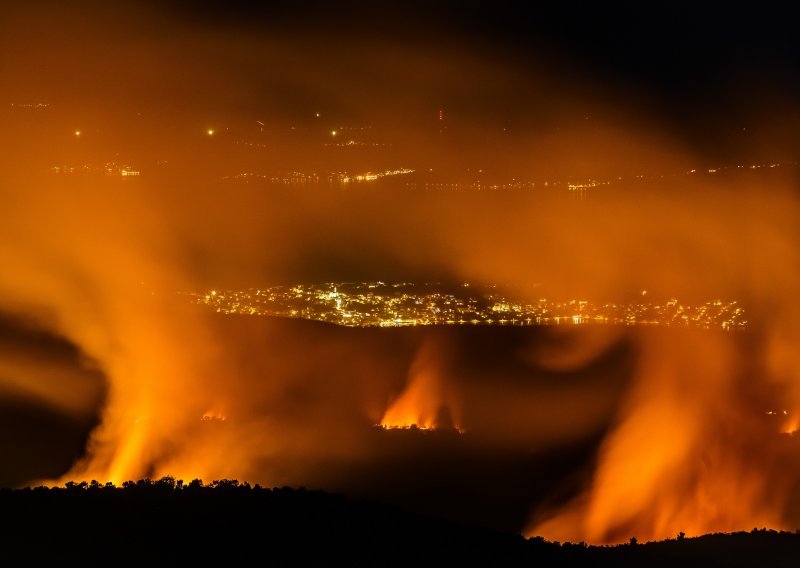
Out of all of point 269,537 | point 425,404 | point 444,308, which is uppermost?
point 444,308

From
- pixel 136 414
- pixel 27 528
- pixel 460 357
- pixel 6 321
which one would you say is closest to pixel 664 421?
pixel 460 357

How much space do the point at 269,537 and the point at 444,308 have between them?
22333 millimetres

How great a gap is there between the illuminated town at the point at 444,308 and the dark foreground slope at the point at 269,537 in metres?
17.8

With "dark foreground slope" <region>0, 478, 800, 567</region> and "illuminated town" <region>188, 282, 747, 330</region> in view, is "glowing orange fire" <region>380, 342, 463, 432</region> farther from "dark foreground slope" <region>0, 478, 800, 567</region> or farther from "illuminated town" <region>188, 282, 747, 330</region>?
"dark foreground slope" <region>0, 478, 800, 567</region>

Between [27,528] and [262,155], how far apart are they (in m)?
84.5

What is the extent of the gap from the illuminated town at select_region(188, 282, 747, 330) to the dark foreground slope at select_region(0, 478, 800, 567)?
58.3 feet

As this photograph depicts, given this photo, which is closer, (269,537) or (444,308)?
(269,537)

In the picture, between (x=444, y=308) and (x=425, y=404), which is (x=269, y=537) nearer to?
(x=425, y=404)

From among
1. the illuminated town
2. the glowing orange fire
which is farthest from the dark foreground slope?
the illuminated town

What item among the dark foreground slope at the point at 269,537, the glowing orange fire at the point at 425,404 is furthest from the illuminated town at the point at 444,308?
the dark foreground slope at the point at 269,537

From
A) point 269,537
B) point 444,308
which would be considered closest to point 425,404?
point 269,537

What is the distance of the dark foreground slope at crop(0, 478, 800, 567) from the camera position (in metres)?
9.96

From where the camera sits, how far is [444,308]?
32.5m

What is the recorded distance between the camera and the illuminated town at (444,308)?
30.5 meters
